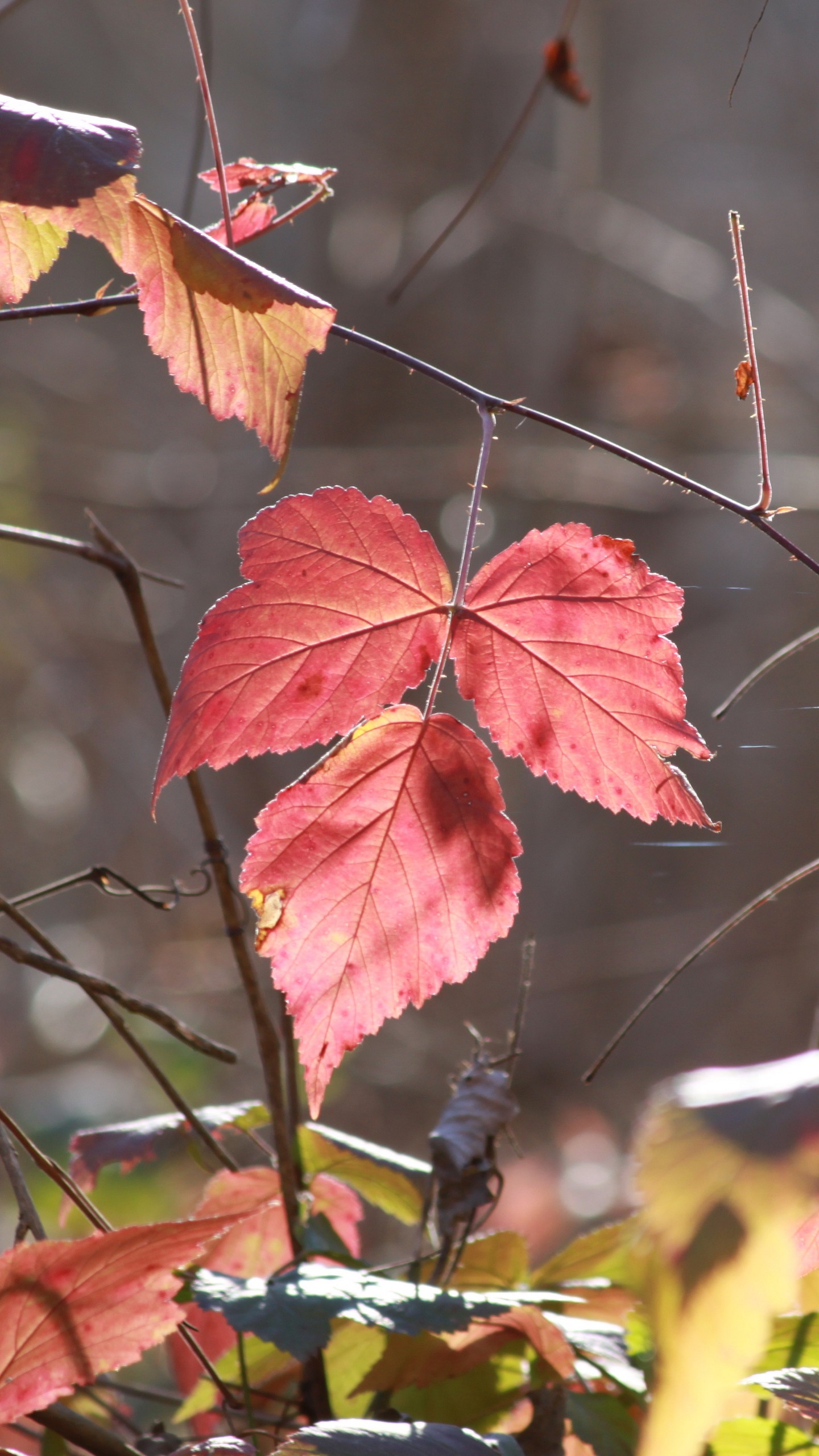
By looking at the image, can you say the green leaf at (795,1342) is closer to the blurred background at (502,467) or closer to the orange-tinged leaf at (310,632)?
the orange-tinged leaf at (310,632)

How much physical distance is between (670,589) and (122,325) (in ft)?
15.5

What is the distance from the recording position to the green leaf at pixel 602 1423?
366 millimetres

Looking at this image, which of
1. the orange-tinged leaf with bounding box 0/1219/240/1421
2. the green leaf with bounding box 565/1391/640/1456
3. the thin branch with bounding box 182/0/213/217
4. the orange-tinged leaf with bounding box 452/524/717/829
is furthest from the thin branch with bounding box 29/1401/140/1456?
the thin branch with bounding box 182/0/213/217

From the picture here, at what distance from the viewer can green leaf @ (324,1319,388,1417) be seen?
42cm

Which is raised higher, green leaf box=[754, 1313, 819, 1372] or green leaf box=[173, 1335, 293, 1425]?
green leaf box=[754, 1313, 819, 1372]

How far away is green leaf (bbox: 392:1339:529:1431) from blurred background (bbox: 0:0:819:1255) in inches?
105

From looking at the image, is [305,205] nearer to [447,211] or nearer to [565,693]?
[565,693]

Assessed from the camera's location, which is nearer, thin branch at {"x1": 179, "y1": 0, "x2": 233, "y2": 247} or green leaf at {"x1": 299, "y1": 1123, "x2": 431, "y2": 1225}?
thin branch at {"x1": 179, "y1": 0, "x2": 233, "y2": 247}

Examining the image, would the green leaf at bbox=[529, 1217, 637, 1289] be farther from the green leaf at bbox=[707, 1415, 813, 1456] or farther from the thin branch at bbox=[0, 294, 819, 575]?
the thin branch at bbox=[0, 294, 819, 575]

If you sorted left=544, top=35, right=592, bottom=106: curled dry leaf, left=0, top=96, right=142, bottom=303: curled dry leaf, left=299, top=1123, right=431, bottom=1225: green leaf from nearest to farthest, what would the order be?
left=0, top=96, right=142, bottom=303: curled dry leaf → left=299, top=1123, right=431, bottom=1225: green leaf → left=544, top=35, right=592, bottom=106: curled dry leaf

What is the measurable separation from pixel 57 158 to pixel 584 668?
0.72 feet

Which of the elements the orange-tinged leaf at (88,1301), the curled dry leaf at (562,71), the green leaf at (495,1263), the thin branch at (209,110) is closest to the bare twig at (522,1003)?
the green leaf at (495,1263)

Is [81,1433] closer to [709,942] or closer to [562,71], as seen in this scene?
[709,942]

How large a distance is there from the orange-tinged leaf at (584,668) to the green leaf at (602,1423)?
0.76 ft
